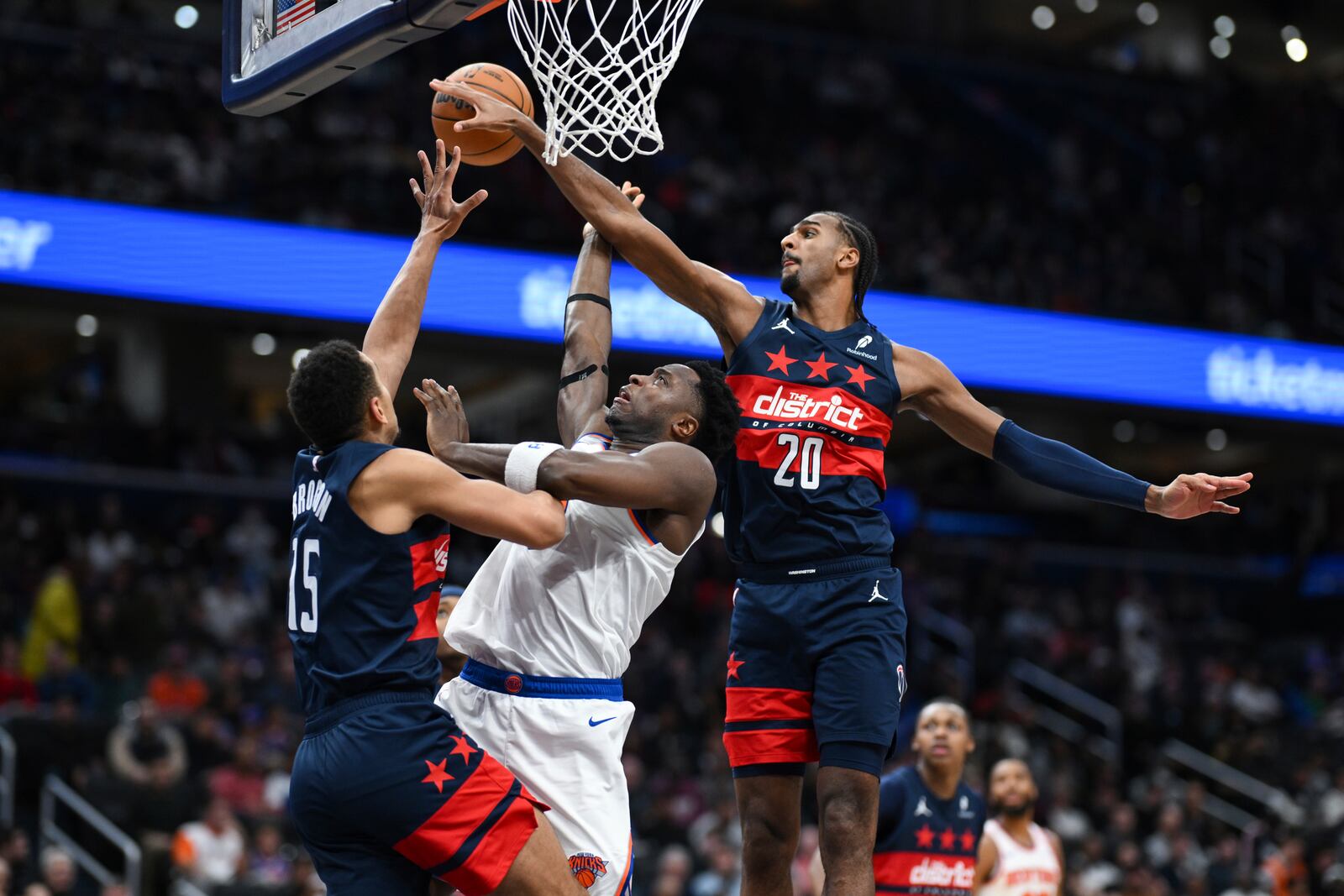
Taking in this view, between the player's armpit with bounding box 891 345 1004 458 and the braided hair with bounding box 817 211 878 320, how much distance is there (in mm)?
242

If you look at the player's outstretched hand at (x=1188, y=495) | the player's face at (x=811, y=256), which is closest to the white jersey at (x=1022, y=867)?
the player's outstretched hand at (x=1188, y=495)

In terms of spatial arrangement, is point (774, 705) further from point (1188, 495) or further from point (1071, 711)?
point (1071, 711)

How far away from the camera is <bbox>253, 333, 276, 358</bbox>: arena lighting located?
22.1m

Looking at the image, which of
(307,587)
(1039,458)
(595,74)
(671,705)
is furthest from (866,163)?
(307,587)

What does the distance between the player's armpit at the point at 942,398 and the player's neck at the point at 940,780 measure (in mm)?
2334

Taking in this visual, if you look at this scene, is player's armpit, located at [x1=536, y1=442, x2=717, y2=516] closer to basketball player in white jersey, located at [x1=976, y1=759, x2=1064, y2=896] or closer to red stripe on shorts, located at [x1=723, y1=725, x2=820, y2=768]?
red stripe on shorts, located at [x1=723, y1=725, x2=820, y2=768]

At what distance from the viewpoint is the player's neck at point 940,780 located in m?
Answer: 7.62

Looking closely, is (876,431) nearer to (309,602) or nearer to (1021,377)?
(309,602)

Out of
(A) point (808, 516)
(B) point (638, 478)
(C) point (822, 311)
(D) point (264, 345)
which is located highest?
(D) point (264, 345)

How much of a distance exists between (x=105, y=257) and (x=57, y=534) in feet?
10.5

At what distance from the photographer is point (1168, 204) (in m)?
23.1

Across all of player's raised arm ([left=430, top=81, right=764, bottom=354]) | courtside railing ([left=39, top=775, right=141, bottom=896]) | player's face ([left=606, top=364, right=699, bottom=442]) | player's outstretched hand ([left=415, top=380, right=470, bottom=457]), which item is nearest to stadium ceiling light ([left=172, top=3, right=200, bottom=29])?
courtside railing ([left=39, top=775, right=141, bottom=896])

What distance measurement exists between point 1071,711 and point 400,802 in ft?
52.6

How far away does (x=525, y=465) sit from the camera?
463cm
